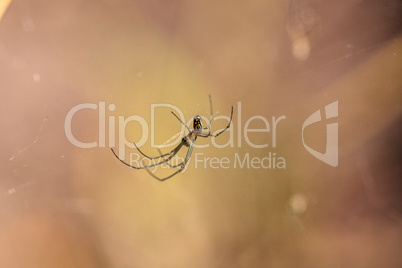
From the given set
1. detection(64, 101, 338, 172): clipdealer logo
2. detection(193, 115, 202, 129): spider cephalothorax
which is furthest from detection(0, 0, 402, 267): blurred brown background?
detection(193, 115, 202, 129): spider cephalothorax

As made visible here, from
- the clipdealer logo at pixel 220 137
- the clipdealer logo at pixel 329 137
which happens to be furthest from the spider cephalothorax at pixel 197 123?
the clipdealer logo at pixel 329 137

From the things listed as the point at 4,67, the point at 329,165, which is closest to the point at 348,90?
the point at 329,165

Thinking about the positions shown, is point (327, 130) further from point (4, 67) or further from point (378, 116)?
point (4, 67)

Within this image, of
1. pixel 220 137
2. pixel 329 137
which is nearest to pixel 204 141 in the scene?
pixel 220 137

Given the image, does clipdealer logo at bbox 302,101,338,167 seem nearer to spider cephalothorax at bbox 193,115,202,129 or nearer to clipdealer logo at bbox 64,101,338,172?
clipdealer logo at bbox 64,101,338,172

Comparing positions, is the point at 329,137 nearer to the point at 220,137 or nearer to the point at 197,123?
the point at 220,137

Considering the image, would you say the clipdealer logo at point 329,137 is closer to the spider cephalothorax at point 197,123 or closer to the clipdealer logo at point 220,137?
the clipdealer logo at point 220,137
